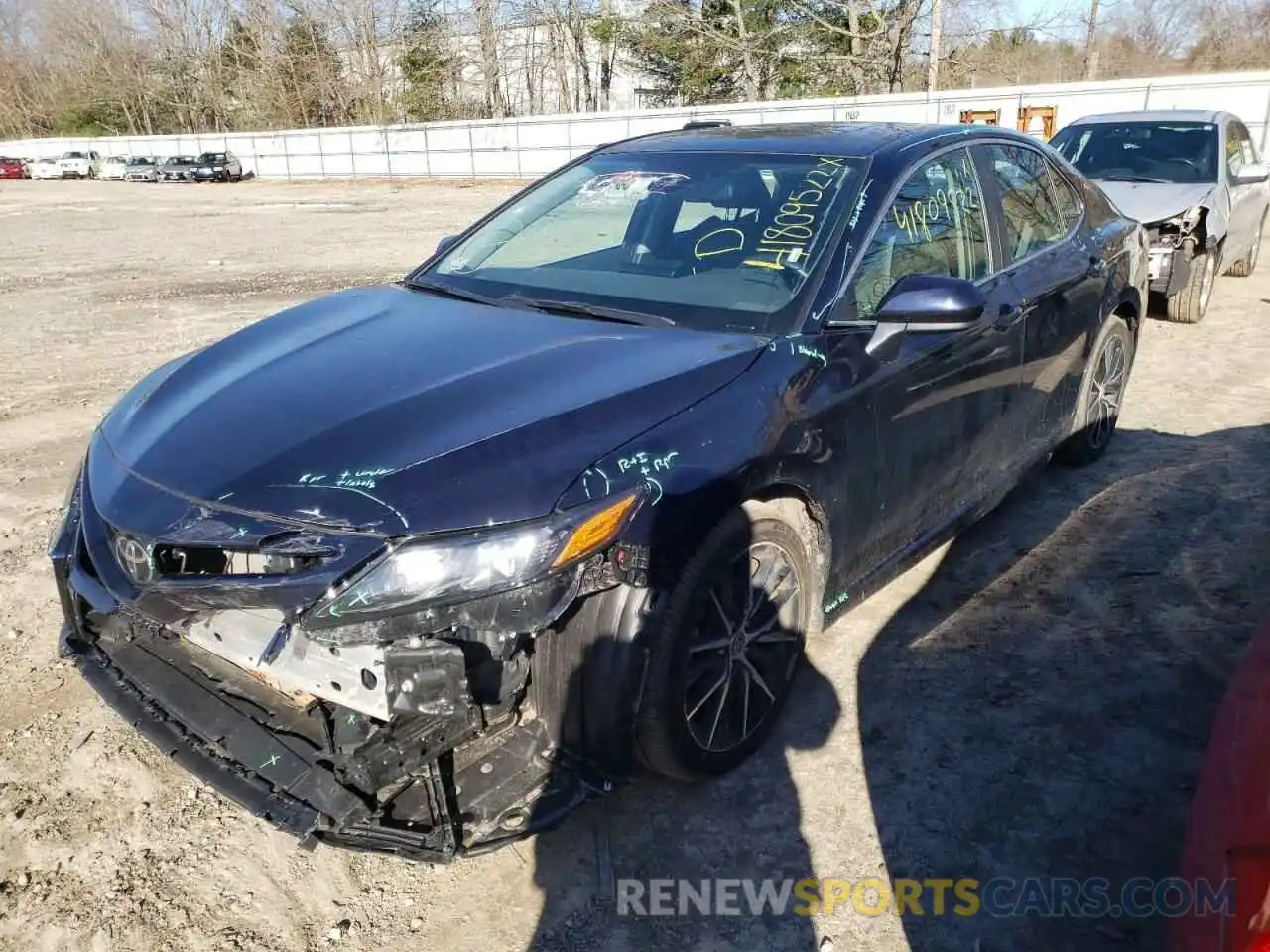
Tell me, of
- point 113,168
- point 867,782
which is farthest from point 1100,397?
point 113,168

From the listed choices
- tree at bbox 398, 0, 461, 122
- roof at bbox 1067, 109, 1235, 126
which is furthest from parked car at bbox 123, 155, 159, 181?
roof at bbox 1067, 109, 1235, 126

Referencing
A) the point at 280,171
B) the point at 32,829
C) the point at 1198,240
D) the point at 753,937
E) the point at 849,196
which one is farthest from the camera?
the point at 280,171

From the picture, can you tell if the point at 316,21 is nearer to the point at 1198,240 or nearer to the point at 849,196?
the point at 1198,240

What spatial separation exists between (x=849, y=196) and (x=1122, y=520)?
241 cm

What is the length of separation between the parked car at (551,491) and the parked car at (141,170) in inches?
1742

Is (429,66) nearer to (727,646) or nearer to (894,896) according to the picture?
(727,646)

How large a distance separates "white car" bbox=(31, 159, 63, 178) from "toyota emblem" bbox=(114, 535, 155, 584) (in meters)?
52.4

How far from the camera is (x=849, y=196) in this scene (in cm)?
309

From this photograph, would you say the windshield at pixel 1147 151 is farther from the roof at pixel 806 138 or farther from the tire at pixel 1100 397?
the roof at pixel 806 138

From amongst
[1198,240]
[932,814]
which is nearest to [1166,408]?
[1198,240]

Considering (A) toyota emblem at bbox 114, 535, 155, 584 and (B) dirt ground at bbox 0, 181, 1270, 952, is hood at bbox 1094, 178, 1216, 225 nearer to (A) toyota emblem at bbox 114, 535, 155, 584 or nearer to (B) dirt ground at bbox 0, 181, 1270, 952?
(B) dirt ground at bbox 0, 181, 1270, 952

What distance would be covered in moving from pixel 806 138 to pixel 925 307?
1024mm

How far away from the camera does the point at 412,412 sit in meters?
2.36

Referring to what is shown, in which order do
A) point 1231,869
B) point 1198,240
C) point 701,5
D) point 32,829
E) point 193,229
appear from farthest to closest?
point 701,5, point 193,229, point 1198,240, point 32,829, point 1231,869
